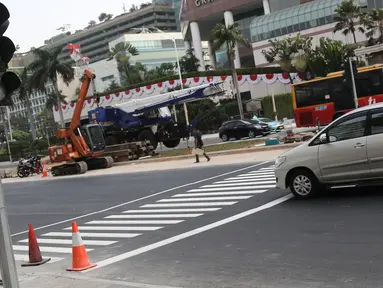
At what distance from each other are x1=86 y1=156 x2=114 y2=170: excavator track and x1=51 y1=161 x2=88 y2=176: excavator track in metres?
0.80

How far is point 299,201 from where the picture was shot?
36.7 ft

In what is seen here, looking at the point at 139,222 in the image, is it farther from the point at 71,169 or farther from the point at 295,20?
the point at 295,20

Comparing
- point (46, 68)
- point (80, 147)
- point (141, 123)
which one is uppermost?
point (46, 68)

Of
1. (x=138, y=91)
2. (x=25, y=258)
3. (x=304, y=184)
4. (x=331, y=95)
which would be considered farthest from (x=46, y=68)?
(x=304, y=184)

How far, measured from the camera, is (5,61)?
5395 mm

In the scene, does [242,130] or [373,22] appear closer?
[242,130]

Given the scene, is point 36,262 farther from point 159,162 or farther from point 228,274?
point 159,162

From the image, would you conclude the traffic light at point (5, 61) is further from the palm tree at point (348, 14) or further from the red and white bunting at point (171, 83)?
the palm tree at point (348, 14)

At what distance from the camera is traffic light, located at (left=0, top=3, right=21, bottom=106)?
208 inches

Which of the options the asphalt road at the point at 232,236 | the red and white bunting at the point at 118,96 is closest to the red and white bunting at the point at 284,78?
the red and white bunting at the point at 118,96

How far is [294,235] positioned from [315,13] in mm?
66009

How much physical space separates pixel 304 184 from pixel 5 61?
7.43m

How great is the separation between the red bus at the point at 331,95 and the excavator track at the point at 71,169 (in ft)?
43.8

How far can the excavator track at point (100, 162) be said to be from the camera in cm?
3052
